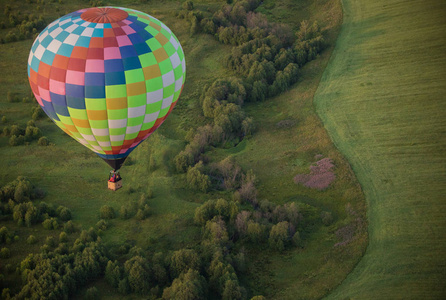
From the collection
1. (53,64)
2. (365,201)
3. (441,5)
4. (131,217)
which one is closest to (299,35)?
(441,5)

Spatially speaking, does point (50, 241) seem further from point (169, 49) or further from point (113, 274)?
point (169, 49)

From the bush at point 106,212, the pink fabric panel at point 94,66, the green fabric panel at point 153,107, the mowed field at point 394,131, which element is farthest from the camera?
the bush at point 106,212

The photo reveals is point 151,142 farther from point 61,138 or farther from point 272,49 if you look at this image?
point 272,49

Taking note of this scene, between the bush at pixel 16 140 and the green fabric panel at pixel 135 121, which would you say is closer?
the green fabric panel at pixel 135 121

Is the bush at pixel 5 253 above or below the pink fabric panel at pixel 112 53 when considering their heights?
below

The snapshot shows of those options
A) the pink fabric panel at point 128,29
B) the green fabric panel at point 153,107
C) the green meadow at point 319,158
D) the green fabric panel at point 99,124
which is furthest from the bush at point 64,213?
the pink fabric panel at point 128,29

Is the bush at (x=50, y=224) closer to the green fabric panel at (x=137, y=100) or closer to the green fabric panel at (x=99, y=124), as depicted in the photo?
the green fabric panel at (x=99, y=124)

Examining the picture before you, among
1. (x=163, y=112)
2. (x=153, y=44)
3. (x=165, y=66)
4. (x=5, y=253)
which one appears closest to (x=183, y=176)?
(x=163, y=112)
